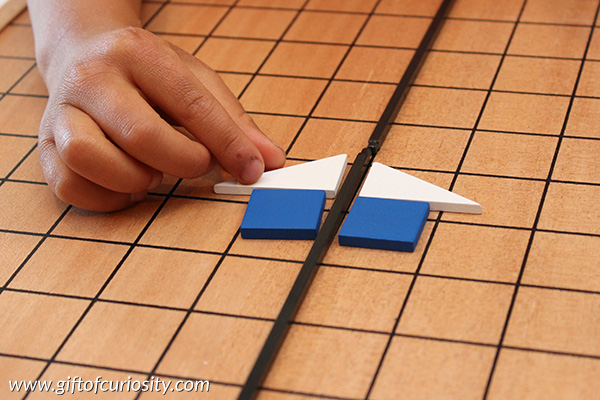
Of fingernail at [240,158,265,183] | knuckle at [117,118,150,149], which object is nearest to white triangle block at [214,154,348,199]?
fingernail at [240,158,265,183]

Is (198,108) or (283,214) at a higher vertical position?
(198,108)

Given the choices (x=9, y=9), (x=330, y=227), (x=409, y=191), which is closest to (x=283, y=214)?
(x=330, y=227)

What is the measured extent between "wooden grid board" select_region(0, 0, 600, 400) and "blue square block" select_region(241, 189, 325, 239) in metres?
0.02

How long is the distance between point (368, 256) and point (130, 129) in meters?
0.35

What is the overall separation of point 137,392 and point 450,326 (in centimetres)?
35

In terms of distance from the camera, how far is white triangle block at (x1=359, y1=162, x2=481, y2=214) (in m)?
0.93

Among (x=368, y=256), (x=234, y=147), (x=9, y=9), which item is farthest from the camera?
(x=9, y=9)

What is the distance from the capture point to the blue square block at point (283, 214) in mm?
921

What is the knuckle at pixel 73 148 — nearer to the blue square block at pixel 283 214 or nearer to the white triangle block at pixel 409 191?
the blue square block at pixel 283 214

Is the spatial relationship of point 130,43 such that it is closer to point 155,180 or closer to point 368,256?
point 155,180

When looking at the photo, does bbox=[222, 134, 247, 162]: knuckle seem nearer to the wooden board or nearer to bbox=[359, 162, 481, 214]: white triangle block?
bbox=[359, 162, 481, 214]: white triangle block

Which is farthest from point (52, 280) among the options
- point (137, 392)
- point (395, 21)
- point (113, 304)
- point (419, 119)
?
point (395, 21)

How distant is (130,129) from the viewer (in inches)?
36.8

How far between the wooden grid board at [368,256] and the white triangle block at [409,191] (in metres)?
0.02
